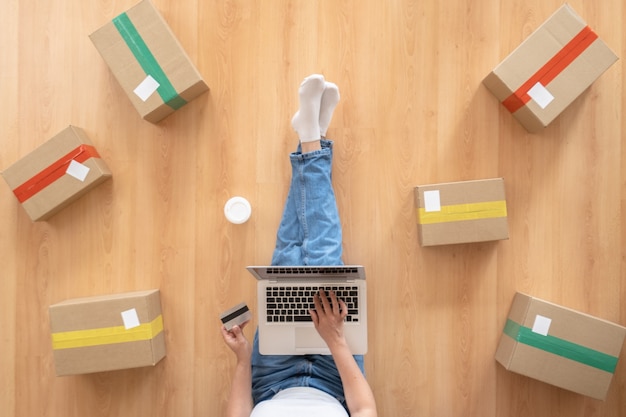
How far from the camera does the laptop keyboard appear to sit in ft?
4.85

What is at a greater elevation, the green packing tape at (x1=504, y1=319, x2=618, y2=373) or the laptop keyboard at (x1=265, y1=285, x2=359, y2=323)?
the laptop keyboard at (x1=265, y1=285, x2=359, y2=323)

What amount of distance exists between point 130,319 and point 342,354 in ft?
2.35

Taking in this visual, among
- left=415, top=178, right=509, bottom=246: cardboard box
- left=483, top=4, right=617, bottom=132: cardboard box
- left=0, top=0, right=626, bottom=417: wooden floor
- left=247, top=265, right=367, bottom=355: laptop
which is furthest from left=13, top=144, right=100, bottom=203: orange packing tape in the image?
left=483, top=4, right=617, bottom=132: cardboard box

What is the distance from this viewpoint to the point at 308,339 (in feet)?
4.91

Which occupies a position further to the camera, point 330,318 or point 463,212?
point 463,212

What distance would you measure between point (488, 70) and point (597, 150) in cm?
49

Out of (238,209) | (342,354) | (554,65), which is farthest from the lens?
(238,209)

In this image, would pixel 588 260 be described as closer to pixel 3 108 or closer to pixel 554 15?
pixel 554 15

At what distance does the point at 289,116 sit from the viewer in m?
1.67

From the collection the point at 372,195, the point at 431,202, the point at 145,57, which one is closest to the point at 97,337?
the point at 145,57

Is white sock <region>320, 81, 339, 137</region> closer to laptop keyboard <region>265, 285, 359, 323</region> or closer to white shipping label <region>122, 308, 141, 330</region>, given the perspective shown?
laptop keyboard <region>265, 285, 359, 323</region>

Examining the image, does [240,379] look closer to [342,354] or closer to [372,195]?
[342,354]

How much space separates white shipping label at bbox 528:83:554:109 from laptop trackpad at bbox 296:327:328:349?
3.45ft

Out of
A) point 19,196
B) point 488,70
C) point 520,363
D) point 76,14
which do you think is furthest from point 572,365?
point 76,14
